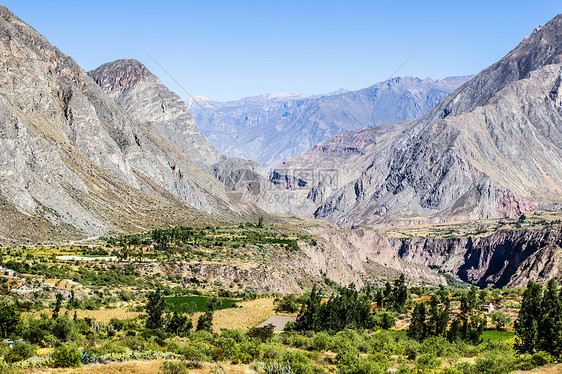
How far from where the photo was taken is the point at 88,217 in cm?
12338

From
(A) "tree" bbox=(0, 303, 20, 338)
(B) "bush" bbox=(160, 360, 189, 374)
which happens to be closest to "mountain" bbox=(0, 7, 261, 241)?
(A) "tree" bbox=(0, 303, 20, 338)

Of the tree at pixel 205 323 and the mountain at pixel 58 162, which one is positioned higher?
the mountain at pixel 58 162

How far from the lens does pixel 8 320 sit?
39875mm

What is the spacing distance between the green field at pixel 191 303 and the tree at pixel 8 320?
18.8m

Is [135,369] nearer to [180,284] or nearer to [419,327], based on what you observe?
[419,327]

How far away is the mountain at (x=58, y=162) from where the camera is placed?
364 feet

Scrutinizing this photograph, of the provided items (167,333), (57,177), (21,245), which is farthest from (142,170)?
(167,333)

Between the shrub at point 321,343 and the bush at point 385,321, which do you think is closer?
the shrub at point 321,343

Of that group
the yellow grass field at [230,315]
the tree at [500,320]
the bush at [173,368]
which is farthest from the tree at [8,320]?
the tree at [500,320]

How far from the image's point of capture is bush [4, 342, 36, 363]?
31.8m

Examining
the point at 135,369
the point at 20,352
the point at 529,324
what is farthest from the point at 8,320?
the point at 529,324

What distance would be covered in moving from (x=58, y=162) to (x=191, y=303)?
8160 cm

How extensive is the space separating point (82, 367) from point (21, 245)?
230 feet

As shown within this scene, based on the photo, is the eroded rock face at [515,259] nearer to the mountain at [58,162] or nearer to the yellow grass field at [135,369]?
the mountain at [58,162]
